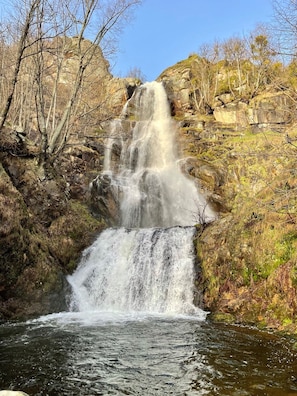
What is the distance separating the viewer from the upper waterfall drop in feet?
67.8

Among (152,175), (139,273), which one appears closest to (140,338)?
(139,273)

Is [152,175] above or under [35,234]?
above

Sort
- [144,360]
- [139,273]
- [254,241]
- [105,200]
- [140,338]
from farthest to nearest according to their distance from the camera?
1. [105,200]
2. [139,273]
3. [254,241]
4. [140,338]
5. [144,360]

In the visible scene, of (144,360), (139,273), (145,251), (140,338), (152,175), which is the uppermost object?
(152,175)

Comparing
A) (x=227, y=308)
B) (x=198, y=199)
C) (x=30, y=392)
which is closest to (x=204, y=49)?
(x=198, y=199)

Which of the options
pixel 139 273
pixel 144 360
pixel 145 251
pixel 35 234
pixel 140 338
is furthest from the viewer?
pixel 145 251

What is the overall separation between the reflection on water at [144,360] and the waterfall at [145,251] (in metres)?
2.82

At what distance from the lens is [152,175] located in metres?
22.8

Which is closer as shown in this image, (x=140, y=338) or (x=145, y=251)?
(x=140, y=338)

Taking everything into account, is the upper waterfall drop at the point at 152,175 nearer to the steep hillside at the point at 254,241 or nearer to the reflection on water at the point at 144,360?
the steep hillside at the point at 254,241

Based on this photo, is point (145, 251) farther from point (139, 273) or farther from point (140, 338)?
point (140, 338)

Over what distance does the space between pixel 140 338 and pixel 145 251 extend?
606 cm

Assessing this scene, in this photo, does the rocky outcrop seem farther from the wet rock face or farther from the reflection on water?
the reflection on water

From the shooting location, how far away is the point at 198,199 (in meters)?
21.2
